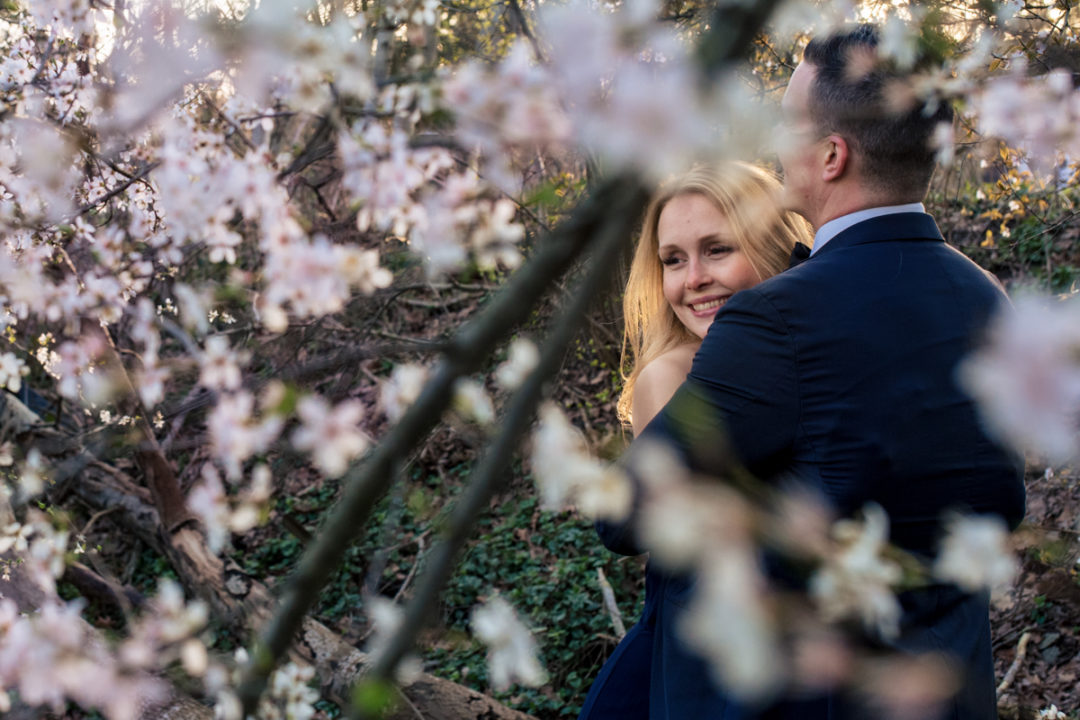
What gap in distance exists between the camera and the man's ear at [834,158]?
4.80 feet

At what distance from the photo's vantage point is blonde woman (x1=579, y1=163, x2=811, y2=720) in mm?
1671

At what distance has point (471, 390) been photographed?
2.99ft

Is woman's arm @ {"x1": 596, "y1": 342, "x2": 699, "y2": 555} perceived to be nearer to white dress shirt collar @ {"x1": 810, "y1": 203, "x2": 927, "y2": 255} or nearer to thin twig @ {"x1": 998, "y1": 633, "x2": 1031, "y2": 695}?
white dress shirt collar @ {"x1": 810, "y1": 203, "x2": 927, "y2": 255}

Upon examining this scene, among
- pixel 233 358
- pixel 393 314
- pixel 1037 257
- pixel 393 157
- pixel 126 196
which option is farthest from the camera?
pixel 393 314

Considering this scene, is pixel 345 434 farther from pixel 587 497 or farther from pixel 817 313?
pixel 817 313

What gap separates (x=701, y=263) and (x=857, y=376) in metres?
0.69

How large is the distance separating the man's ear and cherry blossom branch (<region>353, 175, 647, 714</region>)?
3.65 ft

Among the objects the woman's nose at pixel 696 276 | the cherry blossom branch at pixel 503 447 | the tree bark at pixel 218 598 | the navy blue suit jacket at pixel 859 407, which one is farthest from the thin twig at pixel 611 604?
the cherry blossom branch at pixel 503 447

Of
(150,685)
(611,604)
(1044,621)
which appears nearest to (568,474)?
(150,685)

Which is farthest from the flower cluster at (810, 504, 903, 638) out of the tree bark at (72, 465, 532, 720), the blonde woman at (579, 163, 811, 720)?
the tree bark at (72, 465, 532, 720)

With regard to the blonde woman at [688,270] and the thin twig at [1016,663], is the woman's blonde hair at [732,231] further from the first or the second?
the thin twig at [1016,663]

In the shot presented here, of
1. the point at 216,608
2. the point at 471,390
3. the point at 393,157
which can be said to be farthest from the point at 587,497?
the point at 216,608

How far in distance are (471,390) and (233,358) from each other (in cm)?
90

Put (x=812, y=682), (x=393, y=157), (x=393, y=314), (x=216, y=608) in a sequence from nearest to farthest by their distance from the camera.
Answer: (x=812, y=682)
(x=393, y=157)
(x=216, y=608)
(x=393, y=314)
